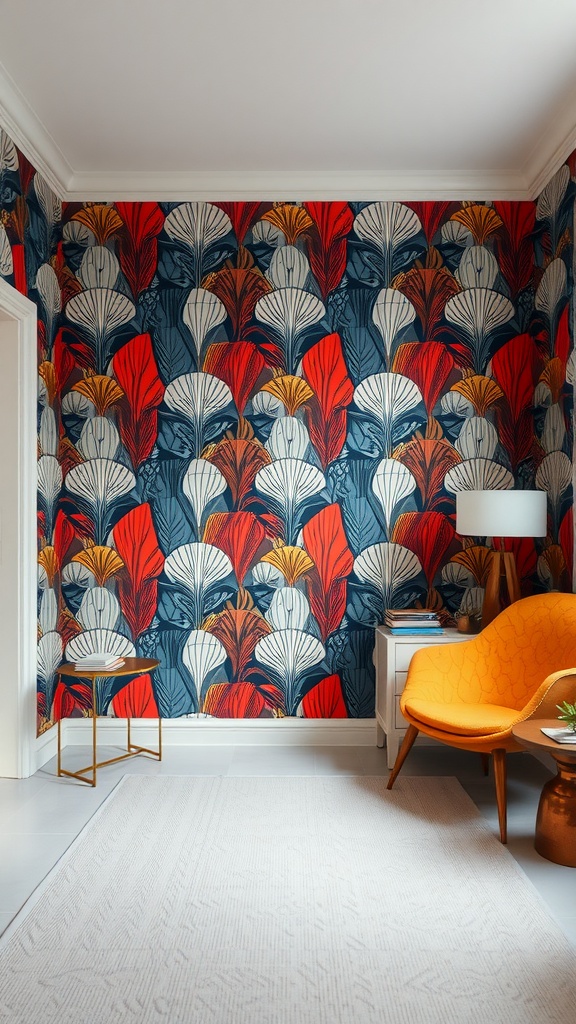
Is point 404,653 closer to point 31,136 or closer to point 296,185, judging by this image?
point 296,185

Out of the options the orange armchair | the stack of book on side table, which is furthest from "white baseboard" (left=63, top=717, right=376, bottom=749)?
the orange armchair

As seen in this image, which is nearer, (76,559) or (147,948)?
(147,948)

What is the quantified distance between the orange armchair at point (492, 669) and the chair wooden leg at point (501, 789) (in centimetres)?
16

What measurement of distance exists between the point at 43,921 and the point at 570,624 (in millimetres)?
2292

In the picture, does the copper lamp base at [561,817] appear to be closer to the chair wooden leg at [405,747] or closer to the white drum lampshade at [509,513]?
the chair wooden leg at [405,747]

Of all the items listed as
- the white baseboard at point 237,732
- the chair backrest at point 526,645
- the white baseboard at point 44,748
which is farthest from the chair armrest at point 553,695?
the white baseboard at point 44,748

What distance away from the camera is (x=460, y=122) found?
11.8 feet

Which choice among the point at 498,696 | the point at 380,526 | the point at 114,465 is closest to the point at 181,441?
the point at 114,465

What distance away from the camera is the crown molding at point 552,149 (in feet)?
11.4

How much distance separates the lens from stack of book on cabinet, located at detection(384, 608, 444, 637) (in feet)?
12.5

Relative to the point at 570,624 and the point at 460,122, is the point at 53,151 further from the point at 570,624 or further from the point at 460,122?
the point at 570,624

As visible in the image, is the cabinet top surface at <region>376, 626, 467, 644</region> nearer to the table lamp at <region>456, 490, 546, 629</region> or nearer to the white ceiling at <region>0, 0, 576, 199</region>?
the table lamp at <region>456, 490, 546, 629</region>

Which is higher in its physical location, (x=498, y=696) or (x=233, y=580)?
(x=233, y=580)

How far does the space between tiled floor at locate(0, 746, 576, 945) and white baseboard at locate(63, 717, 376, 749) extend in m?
0.05
